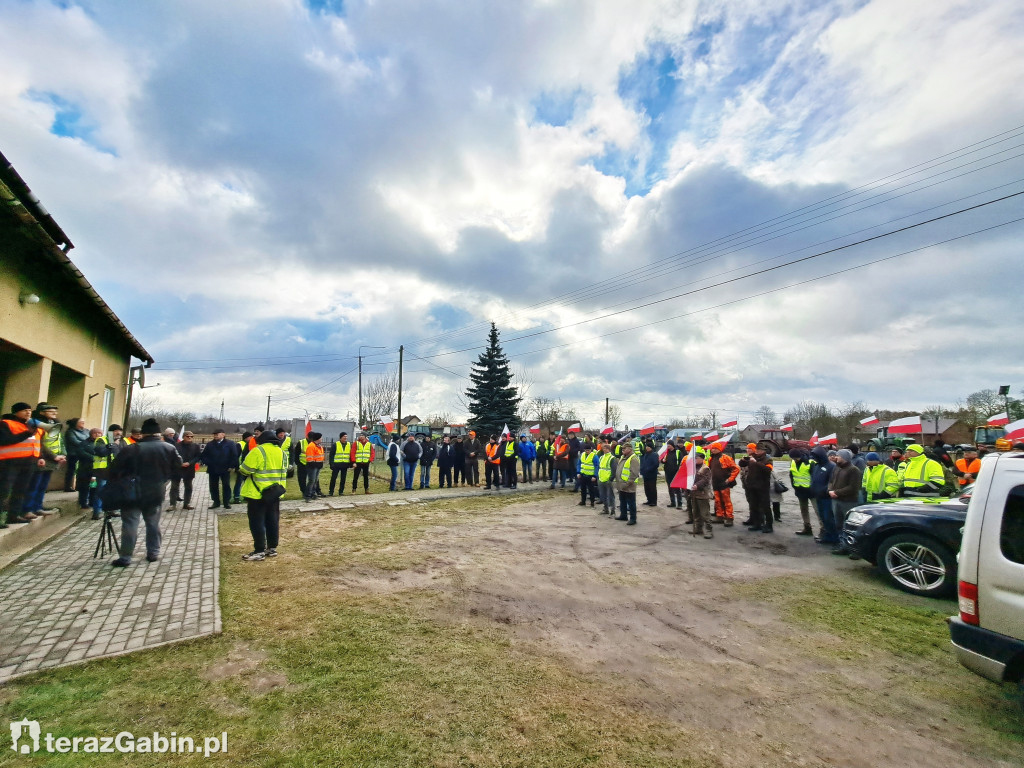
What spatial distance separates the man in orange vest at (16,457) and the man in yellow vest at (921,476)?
1477cm

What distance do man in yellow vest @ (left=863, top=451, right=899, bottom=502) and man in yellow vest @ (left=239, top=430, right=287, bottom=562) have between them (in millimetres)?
11148

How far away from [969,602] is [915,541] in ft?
11.5

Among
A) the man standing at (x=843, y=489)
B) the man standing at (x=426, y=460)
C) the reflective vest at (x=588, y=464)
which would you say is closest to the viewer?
the man standing at (x=843, y=489)

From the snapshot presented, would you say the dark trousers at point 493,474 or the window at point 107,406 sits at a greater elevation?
the window at point 107,406

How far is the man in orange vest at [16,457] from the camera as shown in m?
6.84

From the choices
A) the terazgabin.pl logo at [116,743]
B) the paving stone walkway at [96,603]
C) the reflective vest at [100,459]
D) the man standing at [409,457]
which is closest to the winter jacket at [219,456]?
the reflective vest at [100,459]

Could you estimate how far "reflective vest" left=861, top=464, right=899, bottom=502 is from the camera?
9.26 meters

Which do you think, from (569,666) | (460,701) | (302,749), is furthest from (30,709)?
(569,666)

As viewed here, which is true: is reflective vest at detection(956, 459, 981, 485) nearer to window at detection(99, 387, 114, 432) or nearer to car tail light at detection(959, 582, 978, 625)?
car tail light at detection(959, 582, 978, 625)

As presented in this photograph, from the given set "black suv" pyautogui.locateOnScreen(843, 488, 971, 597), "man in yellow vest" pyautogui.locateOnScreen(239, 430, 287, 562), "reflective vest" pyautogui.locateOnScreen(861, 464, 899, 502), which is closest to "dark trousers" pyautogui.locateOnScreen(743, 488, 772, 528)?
"reflective vest" pyautogui.locateOnScreen(861, 464, 899, 502)

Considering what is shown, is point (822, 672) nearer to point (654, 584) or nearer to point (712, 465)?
point (654, 584)

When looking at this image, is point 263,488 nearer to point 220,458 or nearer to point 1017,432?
point 220,458

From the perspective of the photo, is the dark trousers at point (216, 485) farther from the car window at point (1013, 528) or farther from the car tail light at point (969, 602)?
the car window at point (1013, 528)

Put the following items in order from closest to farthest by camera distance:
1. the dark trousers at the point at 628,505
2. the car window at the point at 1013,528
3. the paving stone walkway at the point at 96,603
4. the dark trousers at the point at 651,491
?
the car window at the point at 1013,528, the paving stone walkway at the point at 96,603, the dark trousers at the point at 628,505, the dark trousers at the point at 651,491
